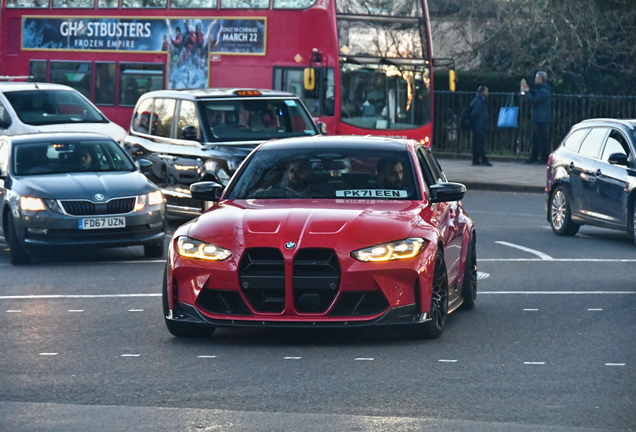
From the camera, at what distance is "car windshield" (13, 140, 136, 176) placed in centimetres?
1496

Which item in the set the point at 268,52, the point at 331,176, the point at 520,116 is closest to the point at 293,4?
the point at 268,52

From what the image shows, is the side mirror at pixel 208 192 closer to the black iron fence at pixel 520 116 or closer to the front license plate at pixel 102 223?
the front license plate at pixel 102 223

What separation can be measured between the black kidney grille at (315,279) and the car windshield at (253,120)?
28.9 ft

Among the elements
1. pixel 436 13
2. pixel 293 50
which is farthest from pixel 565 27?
pixel 293 50

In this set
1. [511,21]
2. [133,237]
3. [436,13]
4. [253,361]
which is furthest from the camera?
[436,13]

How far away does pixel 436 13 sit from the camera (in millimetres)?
39844

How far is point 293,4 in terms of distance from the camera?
24.3m

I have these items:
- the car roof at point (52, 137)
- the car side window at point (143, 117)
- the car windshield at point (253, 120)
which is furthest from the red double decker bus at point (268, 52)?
the car roof at point (52, 137)

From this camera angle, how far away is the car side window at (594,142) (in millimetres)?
16797

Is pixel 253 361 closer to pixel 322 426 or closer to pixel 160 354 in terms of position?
pixel 160 354

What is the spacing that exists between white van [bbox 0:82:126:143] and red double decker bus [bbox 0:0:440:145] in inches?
141

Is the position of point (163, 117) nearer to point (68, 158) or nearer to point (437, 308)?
point (68, 158)

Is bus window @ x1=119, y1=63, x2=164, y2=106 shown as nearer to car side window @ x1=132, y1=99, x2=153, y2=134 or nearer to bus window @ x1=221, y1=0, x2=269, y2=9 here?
bus window @ x1=221, y1=0, x2=269, y2=9

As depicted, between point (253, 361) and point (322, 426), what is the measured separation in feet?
6.35
